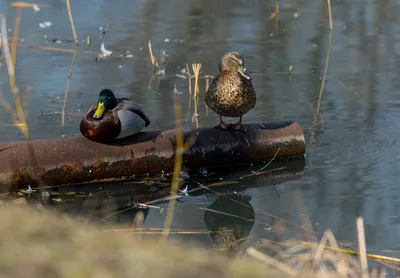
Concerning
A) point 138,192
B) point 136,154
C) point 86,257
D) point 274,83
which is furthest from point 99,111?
point 86,257

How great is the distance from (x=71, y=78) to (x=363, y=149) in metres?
2.76

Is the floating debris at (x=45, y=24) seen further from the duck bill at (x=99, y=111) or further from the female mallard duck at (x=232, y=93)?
the duck bill at (x=99, y=111)

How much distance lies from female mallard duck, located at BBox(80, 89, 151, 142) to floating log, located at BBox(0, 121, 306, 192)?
5cm

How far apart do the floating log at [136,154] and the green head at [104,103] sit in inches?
6.5

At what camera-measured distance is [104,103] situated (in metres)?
4.75

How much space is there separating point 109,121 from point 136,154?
241 mm

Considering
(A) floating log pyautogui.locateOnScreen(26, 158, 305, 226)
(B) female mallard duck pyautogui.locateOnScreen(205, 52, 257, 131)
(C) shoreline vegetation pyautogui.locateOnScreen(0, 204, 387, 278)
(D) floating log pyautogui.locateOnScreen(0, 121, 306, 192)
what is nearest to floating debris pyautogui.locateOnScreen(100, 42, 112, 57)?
(B) female mallard duck pyautogui.locateOnScreen(205, 52, 257, 131)

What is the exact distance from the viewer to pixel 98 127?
4672 mm

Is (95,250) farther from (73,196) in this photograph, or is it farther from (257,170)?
(257,170)

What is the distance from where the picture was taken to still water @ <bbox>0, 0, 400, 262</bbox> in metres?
4.23

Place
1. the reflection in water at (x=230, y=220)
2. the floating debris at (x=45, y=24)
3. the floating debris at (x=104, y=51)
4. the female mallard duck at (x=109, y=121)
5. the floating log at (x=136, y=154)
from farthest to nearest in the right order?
the floating debris at (x=45, y=24), the floating debris at (x=104, y=51), the female mallard duck at (x=109, y=121), the floating log at (x=136, y=154), the reflection in water at (x=230, y=220)

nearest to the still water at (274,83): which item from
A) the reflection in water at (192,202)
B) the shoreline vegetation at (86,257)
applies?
the reflection in water at (192,202)

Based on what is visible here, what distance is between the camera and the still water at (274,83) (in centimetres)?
423

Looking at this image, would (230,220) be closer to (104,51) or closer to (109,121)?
(109,121)
